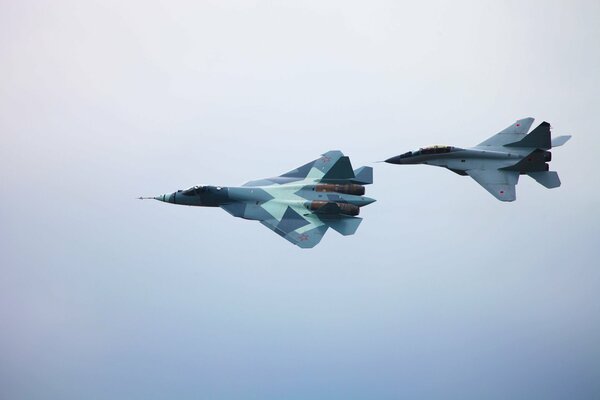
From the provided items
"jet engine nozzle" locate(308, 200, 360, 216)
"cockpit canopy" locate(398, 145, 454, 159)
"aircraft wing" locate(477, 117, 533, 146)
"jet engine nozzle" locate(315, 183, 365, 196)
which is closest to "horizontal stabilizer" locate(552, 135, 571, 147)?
"aircraft wing" locate(477, 117, 533, 146)

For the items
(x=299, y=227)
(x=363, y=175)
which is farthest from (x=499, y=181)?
(x=299, y=227)

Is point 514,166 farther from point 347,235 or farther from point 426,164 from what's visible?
point 347,235

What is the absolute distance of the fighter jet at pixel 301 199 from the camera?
2012 inches

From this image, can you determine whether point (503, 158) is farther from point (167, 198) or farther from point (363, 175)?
point (167, 198)

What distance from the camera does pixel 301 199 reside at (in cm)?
5250

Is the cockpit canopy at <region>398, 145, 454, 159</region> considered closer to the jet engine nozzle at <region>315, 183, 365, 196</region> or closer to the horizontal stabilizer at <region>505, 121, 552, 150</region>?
the horizontal stabilizer at <region>505, 121, 552, 150</region>

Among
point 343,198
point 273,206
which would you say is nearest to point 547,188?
point 343,198

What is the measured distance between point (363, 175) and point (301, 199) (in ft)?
12.5

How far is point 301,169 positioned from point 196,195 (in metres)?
6.02

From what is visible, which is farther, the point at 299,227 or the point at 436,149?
the point at 436,149

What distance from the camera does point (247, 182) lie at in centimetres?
5434

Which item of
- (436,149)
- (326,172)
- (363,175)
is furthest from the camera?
(436,149)

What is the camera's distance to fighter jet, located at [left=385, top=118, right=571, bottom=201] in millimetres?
53250

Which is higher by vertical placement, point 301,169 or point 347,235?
point 301,169
